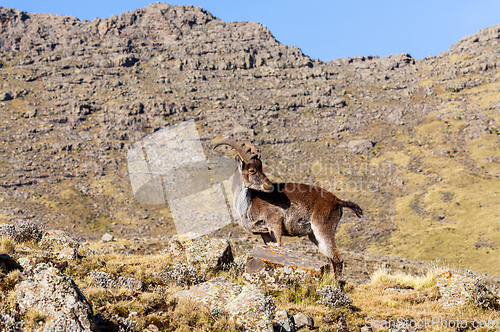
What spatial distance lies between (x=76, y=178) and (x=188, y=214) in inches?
1207

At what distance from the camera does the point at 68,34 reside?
5940 inches

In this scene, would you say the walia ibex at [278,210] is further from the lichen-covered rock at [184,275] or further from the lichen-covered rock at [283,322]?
the lichen-covered rock at [283,322]

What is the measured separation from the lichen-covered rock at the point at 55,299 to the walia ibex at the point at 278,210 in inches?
225

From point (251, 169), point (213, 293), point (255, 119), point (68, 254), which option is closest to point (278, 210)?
point (251, 169)

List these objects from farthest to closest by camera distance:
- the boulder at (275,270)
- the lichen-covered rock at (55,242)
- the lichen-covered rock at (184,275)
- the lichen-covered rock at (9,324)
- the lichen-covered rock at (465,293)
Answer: the lichen-covered rock at (55,242), the lichen-covered rock at (184,275), the boulder at (275,270), the lichen-covered rock at (465,293), the lichen-covered rock at (9,324)

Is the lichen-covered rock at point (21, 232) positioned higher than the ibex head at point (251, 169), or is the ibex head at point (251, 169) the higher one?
the ibex head at point (251, 169)

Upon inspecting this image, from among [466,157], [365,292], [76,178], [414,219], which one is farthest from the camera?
[76,178]

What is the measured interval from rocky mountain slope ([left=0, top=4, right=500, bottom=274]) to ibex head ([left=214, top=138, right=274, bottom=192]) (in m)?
40.6

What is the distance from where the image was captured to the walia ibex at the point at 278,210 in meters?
10.1

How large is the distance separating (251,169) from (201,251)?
2.59 m

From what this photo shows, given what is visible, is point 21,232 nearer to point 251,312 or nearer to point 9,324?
point 9,324

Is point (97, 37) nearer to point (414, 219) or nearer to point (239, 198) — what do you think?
point (414, 219)

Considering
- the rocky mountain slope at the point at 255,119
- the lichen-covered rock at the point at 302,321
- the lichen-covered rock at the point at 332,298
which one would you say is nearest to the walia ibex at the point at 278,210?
the lichen-covered rock at the point at 332,298

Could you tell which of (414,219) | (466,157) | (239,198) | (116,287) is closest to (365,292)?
(239,198)
